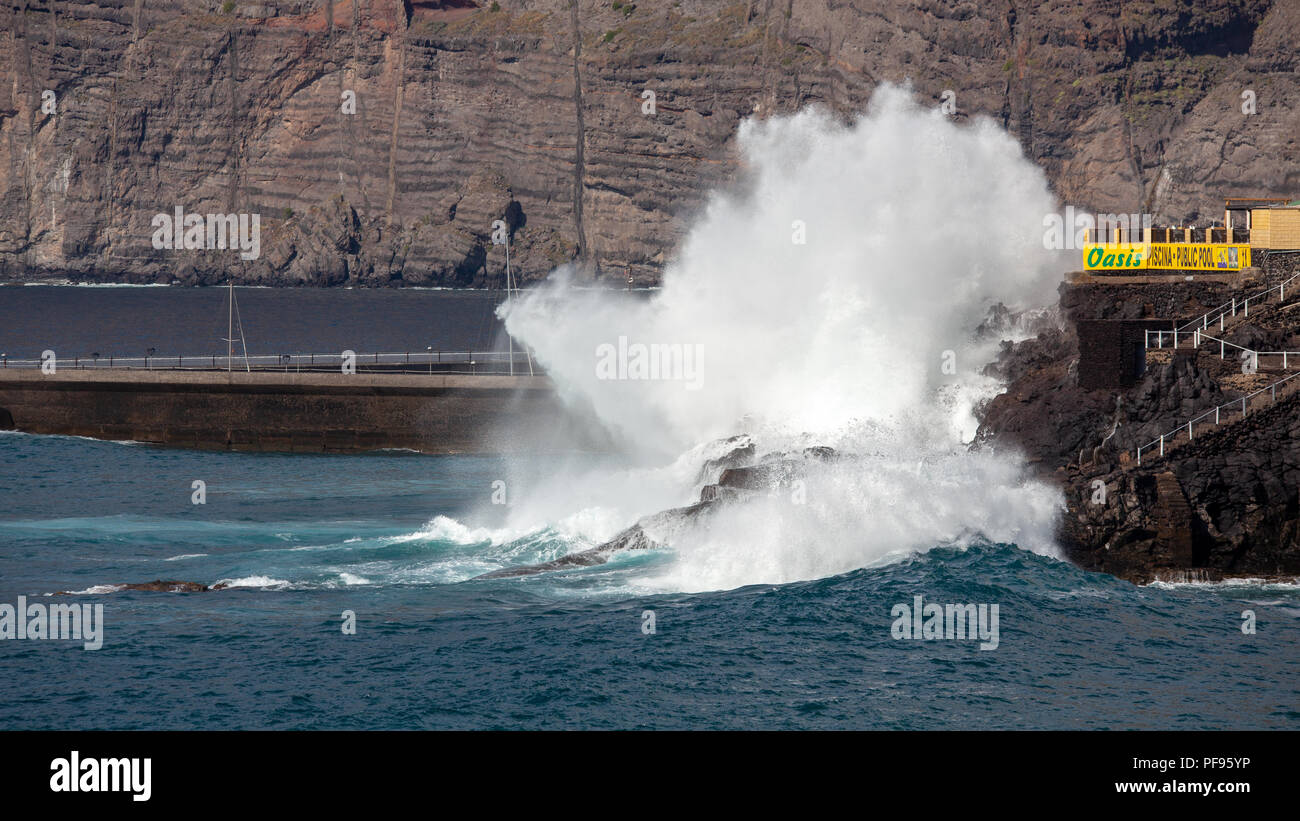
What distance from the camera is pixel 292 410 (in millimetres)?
50344

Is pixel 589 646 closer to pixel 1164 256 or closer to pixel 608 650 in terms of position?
pixel 608 650

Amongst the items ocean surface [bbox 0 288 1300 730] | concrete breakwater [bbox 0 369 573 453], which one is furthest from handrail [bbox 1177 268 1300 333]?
concrete breakwater [bbox 0 369 573 453]

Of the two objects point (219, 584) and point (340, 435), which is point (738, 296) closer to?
point (340, 435)

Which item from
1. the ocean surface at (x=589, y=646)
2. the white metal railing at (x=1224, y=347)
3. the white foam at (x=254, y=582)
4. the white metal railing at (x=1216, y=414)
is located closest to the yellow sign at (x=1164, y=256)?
the white metal railing at (x=1224, y=347)

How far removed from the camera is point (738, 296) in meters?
43.4

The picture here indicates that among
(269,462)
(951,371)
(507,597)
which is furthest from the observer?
(269,462)

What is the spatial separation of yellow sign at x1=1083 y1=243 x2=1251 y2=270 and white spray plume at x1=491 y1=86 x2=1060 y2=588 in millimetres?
2443

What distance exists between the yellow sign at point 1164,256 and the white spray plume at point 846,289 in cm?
244

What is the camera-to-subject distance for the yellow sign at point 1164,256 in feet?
124

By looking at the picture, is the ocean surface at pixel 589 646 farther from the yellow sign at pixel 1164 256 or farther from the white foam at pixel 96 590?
the yellow sign at pixel 1164 256

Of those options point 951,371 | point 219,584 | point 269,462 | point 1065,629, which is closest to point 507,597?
point 219,584

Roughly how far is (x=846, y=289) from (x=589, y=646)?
20.1m

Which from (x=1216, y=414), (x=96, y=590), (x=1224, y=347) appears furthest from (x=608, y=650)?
(x=1224, y=347)
